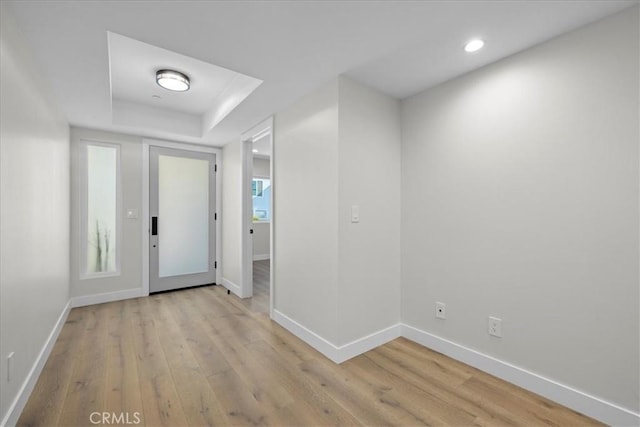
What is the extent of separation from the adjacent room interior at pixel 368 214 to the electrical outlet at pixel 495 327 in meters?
0.02

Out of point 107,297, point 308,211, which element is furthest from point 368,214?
point 107,297

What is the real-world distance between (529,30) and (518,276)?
161 cm

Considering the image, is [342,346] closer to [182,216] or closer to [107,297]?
[182,216]

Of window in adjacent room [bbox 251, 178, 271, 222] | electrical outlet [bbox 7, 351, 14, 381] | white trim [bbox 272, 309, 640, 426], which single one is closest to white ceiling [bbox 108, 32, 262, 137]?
electrical outlet [bbox 7, 351, 14, 381]

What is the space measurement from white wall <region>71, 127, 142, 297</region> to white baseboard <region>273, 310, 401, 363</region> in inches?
101

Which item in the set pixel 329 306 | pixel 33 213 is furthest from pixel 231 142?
pixel 329 306

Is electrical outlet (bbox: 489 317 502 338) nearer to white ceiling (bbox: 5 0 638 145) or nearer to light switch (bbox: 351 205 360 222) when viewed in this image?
light switch (bbox: 351 205 360 222)

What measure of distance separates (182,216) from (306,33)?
356 centimetres

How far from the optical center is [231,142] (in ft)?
14.4

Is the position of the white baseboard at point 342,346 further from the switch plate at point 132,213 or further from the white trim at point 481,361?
the switch plate at point 132,213

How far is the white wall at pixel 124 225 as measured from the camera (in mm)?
3600

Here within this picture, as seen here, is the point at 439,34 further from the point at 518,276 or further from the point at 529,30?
the point at 518,276

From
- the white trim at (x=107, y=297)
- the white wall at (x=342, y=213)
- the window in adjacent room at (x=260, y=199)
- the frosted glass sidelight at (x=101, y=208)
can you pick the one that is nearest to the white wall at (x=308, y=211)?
the white wall at (x=342, y=213)

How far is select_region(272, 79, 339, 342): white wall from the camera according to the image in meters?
2.38
